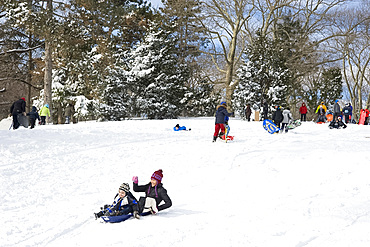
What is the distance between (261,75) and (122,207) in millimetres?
24531

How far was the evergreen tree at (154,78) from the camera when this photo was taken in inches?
1094

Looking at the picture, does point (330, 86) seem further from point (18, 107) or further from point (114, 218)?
point (114, 218)

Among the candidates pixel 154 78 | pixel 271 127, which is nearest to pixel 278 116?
pixel 271 127

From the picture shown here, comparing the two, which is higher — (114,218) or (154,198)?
(154,198)

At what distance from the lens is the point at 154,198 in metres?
5.45

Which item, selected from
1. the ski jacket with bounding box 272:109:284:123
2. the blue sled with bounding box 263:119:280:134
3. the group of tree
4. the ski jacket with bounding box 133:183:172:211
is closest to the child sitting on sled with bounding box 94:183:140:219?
the ski jacket with bounding box 133:183:172:211

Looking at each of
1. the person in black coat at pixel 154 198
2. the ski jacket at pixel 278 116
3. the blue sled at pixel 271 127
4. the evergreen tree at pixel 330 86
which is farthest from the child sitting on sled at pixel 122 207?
the evergreen tree at pixel 330 86

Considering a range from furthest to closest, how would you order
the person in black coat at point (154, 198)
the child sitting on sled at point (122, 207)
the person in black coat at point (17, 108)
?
the person in black coat at point (17, 108)
the person in black coat at point (154, 198)
the child sitting on sled at point (122, 207)

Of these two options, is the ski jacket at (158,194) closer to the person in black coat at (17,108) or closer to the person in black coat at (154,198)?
the person in black coat at (154,198)

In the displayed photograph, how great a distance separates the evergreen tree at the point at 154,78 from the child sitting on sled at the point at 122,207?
2237 cm

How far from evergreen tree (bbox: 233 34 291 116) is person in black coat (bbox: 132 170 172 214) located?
2311 centimetres

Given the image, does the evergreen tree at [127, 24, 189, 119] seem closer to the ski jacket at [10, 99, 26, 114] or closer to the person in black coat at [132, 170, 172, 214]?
the ski jacket at [10, 99, 26, 114]

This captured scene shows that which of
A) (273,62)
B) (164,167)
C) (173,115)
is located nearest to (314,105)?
(273,62)

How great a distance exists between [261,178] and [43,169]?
17.7 feet
